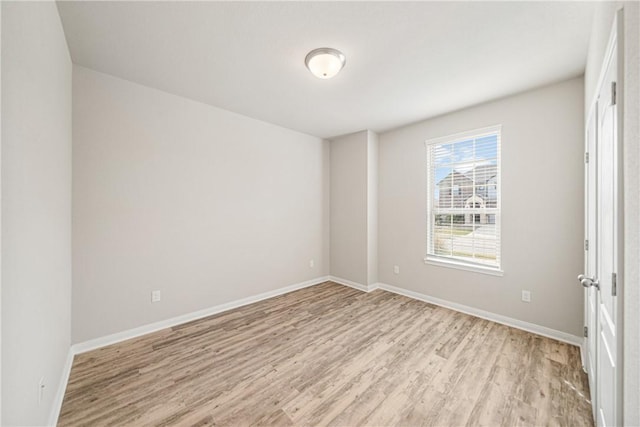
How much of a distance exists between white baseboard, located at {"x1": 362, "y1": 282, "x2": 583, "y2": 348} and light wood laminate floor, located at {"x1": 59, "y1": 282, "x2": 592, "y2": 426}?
0.12 metres

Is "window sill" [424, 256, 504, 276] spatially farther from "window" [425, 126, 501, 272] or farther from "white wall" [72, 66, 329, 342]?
"white wall" [72, 66, 329, 342]

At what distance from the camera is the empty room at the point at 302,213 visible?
1.30 m

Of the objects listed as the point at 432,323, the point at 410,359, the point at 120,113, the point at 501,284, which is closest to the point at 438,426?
the point at 410,359

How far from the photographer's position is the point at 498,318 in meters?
3.12

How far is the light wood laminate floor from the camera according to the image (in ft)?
5.64

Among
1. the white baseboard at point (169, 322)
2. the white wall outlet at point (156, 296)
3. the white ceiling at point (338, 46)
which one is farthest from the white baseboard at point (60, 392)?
the white ceiling at point (338, 46)

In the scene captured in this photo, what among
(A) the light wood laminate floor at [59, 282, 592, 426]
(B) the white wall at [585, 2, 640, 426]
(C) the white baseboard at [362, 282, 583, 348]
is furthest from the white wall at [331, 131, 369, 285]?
(B) the white wall at [585, 2, 640, 426]

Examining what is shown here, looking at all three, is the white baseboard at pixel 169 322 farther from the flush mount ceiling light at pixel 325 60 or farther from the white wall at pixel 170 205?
the flush mount ceiling light at pixel 325 60

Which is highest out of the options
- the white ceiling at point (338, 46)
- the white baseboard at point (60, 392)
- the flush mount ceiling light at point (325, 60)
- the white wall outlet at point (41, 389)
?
the white ceiling at point (338, 46)

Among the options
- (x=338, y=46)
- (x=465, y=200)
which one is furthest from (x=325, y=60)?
(x=465, y=200)

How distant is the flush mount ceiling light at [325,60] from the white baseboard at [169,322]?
3085 millimetres

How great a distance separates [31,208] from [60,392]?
4.86 feet
